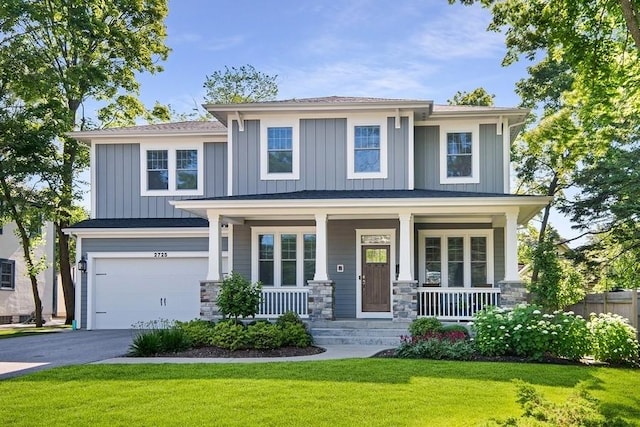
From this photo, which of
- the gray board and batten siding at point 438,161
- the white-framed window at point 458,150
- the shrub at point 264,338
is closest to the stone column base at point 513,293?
the gray board and batten siding at point 438,161

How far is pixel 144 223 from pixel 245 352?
21.9 feet

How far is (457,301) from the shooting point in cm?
1495

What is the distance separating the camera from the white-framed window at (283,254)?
16.8 metres

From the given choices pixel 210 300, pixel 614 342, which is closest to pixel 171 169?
pixel 210 300

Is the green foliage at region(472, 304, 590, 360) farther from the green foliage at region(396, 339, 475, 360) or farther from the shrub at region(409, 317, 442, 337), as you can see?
the shrub at region(409, 317, 442, 337)

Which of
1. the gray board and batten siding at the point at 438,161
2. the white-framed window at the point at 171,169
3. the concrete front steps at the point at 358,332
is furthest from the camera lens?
the white-framed window at the point at 171,169

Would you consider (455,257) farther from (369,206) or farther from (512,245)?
(369,206)

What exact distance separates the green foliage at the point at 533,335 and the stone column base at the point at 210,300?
6.10 meters

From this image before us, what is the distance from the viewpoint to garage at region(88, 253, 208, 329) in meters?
17.8

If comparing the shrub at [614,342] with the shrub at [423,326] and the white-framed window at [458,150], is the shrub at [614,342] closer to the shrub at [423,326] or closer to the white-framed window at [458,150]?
the shrub at [423,326]

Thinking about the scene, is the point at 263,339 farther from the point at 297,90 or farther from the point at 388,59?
the point at 297,90

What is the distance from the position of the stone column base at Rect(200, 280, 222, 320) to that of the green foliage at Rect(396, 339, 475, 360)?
191 inches

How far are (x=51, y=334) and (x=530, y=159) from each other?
17.5 m

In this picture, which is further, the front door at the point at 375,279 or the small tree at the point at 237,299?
the front door at the point at 375,279
